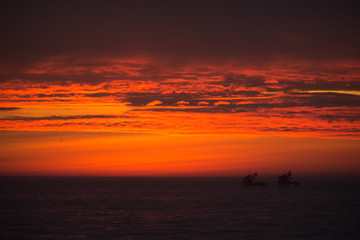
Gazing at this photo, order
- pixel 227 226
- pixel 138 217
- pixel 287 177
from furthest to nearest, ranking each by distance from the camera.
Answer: pixel 287 177, pixel 138 217, pixel 227 226

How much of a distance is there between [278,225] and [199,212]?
60.2 ft

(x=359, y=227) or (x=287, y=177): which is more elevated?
(x=287, y=177)

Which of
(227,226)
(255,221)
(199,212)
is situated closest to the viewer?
(227,226)

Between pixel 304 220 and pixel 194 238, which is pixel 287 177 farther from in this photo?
pixel 194 238

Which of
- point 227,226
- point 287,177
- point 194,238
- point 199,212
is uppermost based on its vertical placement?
point 287,177

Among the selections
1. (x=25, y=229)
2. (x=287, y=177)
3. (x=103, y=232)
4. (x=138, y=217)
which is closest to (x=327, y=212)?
(x=138, y=217)

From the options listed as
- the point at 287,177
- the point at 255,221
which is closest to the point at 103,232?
the point at 255,221

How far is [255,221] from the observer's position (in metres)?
61.3

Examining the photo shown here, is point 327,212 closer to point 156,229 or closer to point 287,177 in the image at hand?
point 156,229

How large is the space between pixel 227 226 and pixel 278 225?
7115 millimetres

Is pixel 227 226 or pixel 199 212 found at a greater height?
pixel 199 212

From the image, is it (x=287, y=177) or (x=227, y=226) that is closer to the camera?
A: (x=227, y=226)

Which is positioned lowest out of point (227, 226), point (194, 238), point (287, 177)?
point (194, 238)

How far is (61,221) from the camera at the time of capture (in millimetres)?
62812
